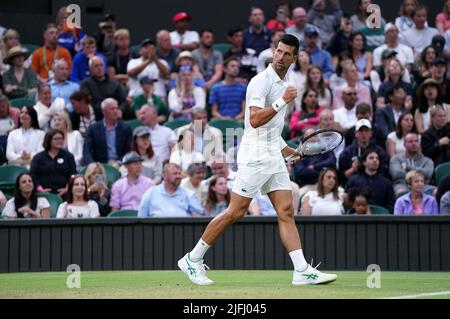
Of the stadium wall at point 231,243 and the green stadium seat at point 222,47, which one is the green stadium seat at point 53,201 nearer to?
the stadium wall at point 231,243

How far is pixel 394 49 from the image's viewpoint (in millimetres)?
18859

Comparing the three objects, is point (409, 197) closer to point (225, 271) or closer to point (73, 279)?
point (225, 271)

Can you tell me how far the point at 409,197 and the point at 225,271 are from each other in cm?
275

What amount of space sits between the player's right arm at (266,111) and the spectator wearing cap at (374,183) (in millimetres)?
5178

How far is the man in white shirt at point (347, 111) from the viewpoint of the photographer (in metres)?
17.0

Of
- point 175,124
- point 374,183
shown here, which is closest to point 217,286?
A: point 374,183

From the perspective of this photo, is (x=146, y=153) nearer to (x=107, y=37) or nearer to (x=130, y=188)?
(x=130, y=188)

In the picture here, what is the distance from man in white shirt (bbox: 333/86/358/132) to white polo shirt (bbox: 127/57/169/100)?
2.86 meters

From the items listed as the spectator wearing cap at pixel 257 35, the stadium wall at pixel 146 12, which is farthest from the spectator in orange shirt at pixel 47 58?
the spectator wearing cap at pixel 257 35

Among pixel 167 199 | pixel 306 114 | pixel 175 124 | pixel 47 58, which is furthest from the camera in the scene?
pixel 47 58

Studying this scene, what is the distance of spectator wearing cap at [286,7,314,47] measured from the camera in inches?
759

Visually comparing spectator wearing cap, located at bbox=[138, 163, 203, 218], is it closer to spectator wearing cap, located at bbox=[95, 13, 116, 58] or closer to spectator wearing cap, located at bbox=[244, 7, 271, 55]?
spectator wearing cap, located at bbox=[95, 13, 116, 58]

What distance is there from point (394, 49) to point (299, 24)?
1626mm
